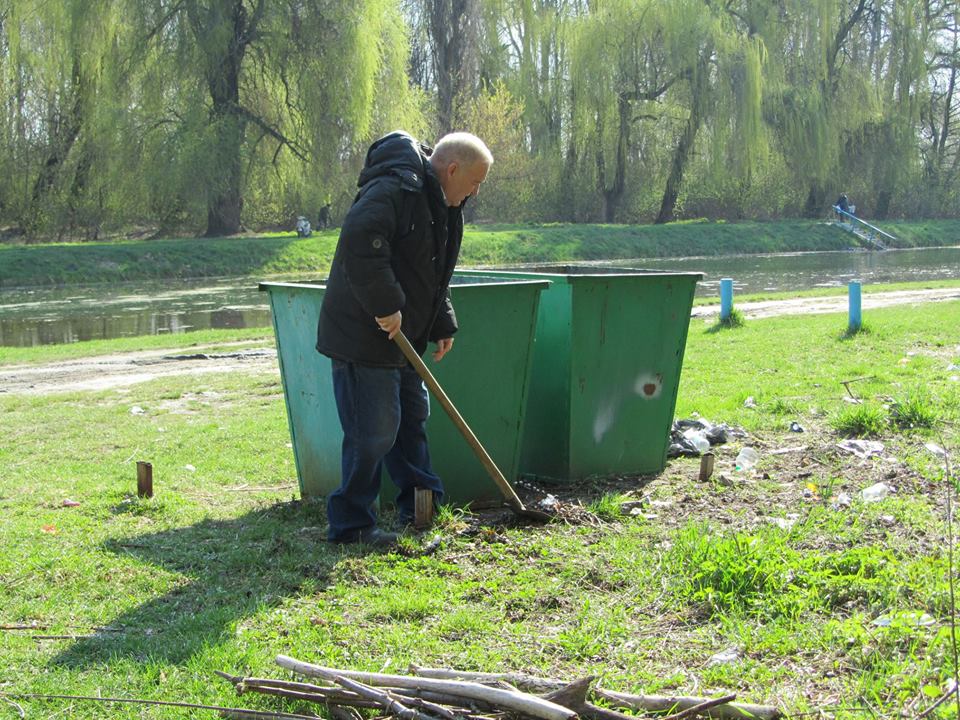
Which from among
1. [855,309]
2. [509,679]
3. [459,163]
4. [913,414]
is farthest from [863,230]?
[509,679]

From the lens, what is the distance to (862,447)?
20.9 feet

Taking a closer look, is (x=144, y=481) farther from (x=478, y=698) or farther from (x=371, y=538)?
(x=478, y=698)

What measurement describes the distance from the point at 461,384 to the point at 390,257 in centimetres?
113

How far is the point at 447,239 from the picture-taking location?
4840 millimetres

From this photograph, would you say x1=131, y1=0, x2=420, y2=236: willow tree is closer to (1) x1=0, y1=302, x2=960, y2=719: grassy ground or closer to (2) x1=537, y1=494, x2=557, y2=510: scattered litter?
(1) x1=0, y1=302, x2=960, y2=719: grassy ground

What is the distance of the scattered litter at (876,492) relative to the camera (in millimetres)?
5262

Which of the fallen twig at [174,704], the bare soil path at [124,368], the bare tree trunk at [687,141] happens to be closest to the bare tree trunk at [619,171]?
the bare tree trunk at [687,141]

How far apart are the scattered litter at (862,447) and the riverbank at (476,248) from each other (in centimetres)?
2352

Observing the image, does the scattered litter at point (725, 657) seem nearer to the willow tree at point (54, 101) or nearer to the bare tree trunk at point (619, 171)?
the willow tree at point (54, 101)

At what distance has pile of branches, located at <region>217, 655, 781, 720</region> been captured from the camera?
3.04 meters

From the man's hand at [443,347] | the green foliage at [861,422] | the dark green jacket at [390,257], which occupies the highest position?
the dark green jacket at [390,257]

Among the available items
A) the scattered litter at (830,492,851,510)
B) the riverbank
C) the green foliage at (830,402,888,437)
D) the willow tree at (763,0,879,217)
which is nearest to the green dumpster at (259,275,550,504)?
the scattered litter at (830,492,851,510)

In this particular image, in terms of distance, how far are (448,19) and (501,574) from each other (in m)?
36.6

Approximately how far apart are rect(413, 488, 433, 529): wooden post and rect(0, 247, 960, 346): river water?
516 inches
